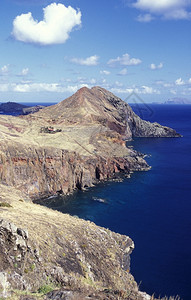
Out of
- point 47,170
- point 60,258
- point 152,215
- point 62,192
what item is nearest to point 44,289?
point 60,258

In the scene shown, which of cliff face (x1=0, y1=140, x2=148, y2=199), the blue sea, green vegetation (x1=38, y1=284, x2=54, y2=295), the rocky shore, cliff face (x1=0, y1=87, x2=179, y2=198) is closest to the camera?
green vegetation (x1=38, y1=284, x2=54, y2=295)

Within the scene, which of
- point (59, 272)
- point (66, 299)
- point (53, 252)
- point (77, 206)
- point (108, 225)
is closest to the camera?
point (66, 299)

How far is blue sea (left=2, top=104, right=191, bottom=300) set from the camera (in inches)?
1905

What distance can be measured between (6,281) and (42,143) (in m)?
82.9

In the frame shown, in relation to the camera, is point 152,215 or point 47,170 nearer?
point 152,215

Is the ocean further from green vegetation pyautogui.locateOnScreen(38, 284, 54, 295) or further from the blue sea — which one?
green vegetation pyautogui.locateOnScreen(38, 284, 54, 295)

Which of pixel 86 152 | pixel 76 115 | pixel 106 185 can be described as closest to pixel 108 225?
pixel 106 185

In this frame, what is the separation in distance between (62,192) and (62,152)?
15738 millimetres

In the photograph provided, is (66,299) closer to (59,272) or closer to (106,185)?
(59,272)

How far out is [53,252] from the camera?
29.6m

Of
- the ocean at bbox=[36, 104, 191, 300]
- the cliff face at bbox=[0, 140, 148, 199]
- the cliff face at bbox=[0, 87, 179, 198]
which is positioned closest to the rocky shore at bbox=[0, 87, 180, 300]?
the cliff face at bbox=[0, 87, 179, 198]

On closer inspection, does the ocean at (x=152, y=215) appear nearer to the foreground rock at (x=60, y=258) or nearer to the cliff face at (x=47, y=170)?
the cliff face at (x=47, y=170)

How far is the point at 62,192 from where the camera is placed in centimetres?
8912

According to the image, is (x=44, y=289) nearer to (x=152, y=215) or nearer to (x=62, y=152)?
(x=152, y=215)
